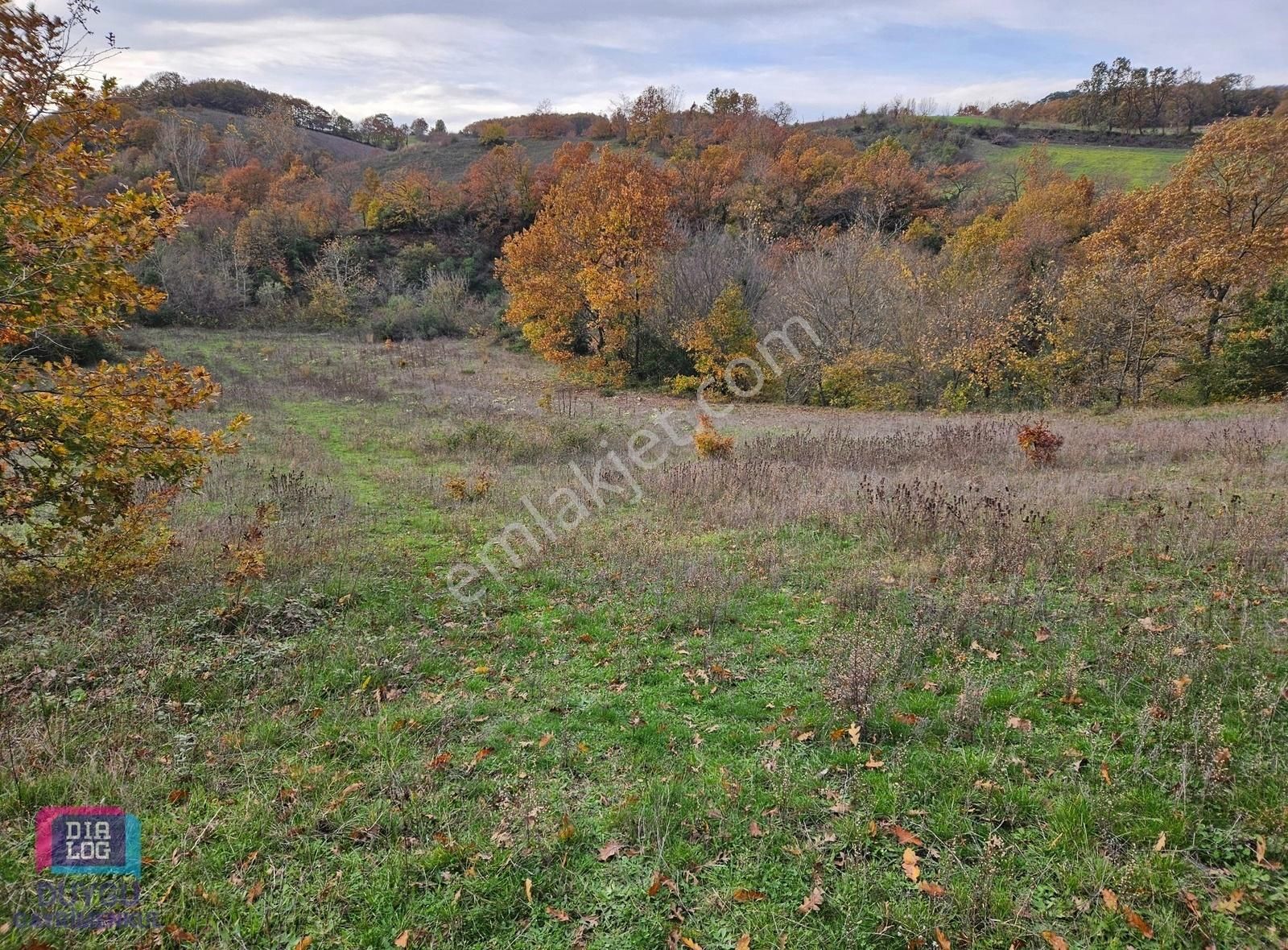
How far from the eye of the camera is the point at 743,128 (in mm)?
64750

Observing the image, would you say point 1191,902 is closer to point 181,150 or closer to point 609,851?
point 609,851

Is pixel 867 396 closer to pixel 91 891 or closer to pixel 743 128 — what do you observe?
pixel 91 891

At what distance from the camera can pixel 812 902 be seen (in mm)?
3186

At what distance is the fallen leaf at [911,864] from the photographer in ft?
10.7

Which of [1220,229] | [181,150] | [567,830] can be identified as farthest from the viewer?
[181,150]

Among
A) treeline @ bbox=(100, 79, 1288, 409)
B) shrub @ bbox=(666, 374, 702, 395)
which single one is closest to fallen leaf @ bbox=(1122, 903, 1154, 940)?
treeline @ bbox=(100, 79, 1288, 409)

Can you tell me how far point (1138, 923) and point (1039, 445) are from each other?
421 inches

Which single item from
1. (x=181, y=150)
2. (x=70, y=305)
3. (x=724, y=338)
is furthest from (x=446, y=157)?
(x=70, y=305)

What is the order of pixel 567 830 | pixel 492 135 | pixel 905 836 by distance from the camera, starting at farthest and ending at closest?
1. pixel 492 135
2. pixel 567 830
3. pixel 905 836

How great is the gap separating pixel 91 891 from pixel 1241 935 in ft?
18.1

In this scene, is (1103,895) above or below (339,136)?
below

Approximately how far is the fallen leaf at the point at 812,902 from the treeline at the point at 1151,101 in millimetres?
85081

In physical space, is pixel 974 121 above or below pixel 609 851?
above

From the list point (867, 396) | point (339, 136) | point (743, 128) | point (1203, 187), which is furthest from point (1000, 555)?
point (339, 136)
